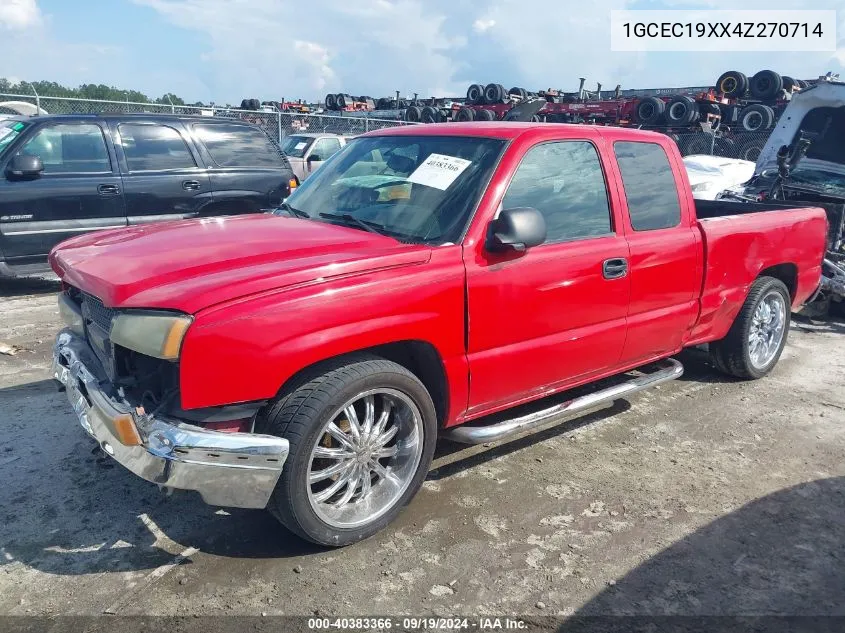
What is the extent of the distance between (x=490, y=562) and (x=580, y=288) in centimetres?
148

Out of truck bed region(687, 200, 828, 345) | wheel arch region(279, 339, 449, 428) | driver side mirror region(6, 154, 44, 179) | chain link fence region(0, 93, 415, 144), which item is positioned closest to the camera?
wheel arch region(279, 339, 449, 428)

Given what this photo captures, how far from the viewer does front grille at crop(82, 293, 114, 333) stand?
2949mm

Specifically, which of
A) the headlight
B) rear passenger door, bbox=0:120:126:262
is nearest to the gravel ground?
the headlight

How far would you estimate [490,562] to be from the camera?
294 cm

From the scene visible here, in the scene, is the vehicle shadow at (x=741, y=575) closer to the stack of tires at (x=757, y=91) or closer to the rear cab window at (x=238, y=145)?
the rear cab window at (x=238, y=145)

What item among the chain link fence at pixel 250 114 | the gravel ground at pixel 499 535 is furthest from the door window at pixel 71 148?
the chain link fence at pixel 250 114

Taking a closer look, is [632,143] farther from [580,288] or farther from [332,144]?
[332,144]

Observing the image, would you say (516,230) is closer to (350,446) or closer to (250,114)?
(350,446)

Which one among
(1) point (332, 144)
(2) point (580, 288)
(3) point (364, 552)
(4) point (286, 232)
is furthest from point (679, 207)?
(1) point (332, 144)

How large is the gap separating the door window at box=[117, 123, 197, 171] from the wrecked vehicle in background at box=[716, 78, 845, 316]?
6690 mm

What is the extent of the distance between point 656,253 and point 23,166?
6158 mm

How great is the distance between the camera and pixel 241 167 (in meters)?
8.19

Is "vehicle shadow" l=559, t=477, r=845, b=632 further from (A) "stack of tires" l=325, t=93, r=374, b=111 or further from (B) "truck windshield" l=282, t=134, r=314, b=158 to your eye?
(A) "stack of tires" l=325, t=93, r=374, b=111

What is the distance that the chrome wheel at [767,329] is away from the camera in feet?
16.9
